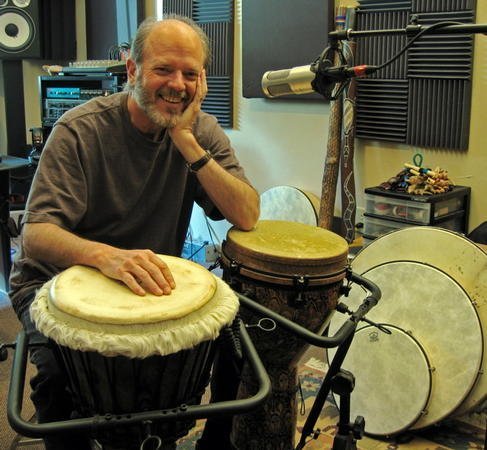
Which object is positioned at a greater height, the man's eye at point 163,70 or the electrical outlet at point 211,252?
the man's eye at point 163,70

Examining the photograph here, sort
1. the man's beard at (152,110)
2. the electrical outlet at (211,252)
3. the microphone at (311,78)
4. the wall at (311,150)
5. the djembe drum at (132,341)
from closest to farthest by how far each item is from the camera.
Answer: the djembe drum at (132,341) < the microphone at (311,78) < the man's beard at (152,110) < the wall at (311,150) < the electrical outlet at (211,252)

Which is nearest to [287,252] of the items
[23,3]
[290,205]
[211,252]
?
[290,205]

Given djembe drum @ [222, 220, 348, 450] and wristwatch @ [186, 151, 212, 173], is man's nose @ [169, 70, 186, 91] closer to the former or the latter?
wristwatch @ [186, 151, 212, 173]

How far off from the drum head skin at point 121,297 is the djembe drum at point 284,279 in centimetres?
29

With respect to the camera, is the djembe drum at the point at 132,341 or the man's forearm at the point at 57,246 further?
the man's forearm at the point at 57,246

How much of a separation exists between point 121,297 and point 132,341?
0.47ft

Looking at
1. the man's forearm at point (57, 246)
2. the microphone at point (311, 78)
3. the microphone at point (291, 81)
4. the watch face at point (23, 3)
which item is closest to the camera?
the man's forearm at point (57, 246)

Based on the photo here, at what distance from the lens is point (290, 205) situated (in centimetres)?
352

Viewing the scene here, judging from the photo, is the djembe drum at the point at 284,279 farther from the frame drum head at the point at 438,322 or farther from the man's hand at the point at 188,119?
the frame drum head at the point at 438,322

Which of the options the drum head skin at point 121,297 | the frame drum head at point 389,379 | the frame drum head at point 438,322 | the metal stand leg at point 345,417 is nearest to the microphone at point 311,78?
the drum head skin at point 121,297

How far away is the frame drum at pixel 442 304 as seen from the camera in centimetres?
207

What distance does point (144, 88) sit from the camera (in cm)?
176

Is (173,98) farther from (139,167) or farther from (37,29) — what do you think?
(37,29)

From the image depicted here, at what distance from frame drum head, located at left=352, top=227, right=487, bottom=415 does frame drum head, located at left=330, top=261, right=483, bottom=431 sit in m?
0.02
